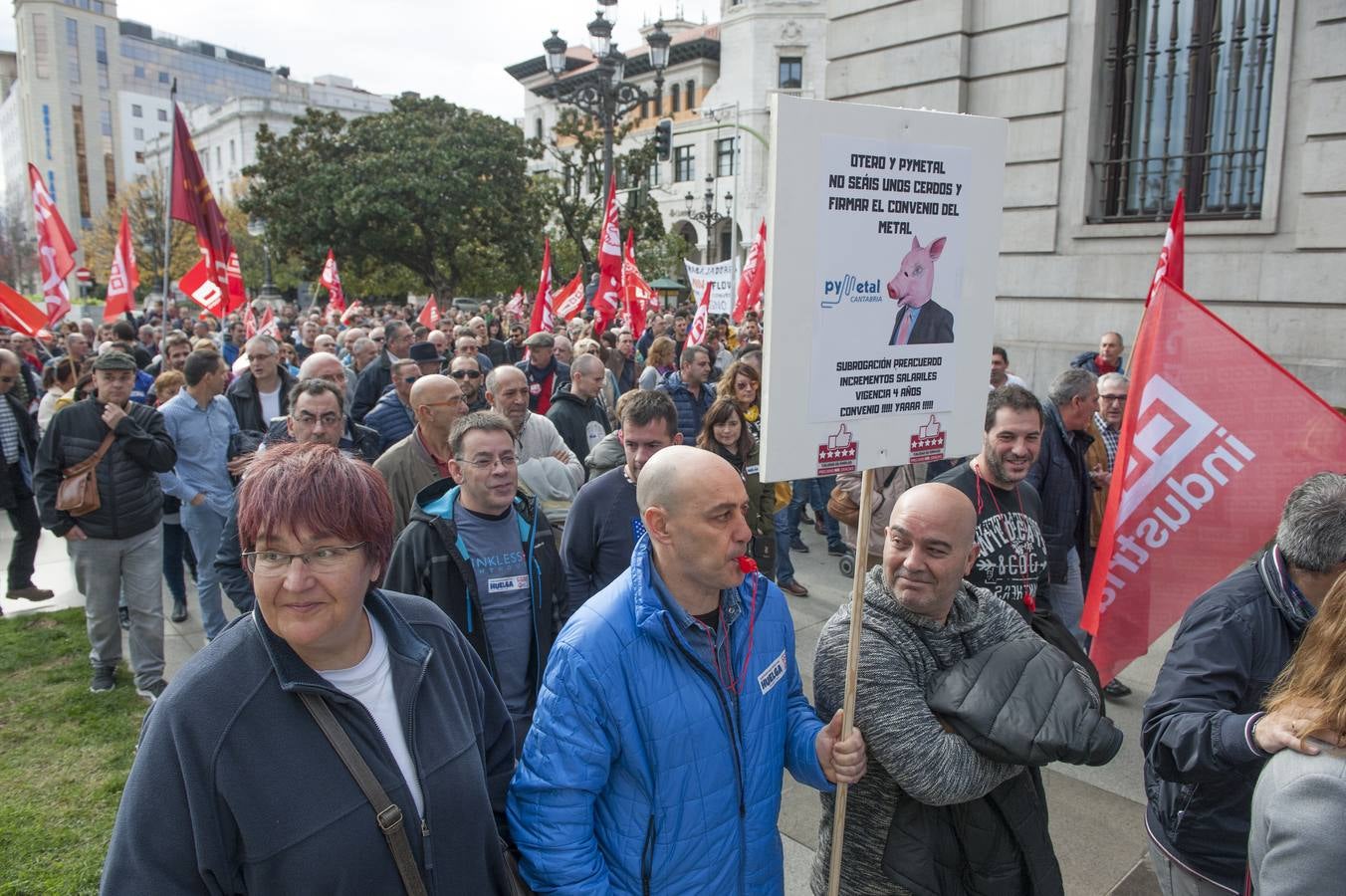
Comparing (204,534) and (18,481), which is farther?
(18,481)

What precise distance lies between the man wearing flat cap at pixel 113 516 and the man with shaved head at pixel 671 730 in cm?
423

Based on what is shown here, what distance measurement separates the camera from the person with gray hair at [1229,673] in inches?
90.2

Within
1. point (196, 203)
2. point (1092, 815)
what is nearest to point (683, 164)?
point (196, 203)

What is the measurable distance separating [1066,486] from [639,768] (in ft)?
12.0

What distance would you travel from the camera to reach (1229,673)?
7.68ft

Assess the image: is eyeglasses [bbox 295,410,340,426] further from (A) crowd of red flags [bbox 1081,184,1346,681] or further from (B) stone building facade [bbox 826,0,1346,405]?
(B) stone building facade [bbox 826,0,1346,405]

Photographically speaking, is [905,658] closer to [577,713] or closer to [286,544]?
[577,713]

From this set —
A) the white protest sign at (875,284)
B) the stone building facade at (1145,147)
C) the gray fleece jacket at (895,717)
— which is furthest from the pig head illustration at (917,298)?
the stone building facade at (1145,147)

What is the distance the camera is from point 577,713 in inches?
80.6

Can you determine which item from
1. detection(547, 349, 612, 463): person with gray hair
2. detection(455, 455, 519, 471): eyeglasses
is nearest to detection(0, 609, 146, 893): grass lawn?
detection(455, 455, 519, 471): eyeglasses

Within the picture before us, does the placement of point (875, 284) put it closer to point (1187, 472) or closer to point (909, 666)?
point (909, 666)

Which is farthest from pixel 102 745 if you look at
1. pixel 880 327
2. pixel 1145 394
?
pixel 1145 394

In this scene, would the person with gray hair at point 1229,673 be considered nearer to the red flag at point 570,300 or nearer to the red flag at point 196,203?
the red flag at point 196,203

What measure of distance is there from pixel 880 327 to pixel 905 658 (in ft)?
2.83
